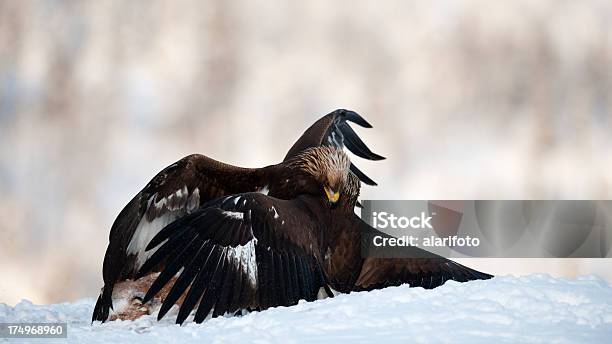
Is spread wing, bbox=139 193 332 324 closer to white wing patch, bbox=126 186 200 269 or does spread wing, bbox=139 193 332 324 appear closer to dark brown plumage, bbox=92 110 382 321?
dark brown plumage, bbox=92 110 382 321

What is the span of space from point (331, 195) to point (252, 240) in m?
1.04

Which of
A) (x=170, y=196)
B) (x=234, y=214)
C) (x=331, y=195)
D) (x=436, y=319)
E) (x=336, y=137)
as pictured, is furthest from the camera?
(x=336, y=137)

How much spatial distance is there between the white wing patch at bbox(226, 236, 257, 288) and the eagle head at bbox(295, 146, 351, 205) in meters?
1.07

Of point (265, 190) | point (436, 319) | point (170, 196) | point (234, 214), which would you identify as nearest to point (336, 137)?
point (265, 190)

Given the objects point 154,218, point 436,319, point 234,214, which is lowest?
point 436,319

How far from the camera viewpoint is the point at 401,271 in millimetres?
6590

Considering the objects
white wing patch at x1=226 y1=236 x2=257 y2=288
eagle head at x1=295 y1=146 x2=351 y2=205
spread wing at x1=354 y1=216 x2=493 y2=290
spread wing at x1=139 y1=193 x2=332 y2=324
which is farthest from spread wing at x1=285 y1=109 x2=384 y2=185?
white wing patch at x1=226 y1=236 x2=257 y2=288

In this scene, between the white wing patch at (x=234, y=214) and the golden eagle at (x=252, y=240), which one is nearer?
the golden eagle at (x=252, y=240)

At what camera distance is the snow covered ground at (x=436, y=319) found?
4105mm

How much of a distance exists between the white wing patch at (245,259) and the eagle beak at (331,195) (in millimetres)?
1041

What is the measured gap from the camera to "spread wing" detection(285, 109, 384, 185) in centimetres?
753

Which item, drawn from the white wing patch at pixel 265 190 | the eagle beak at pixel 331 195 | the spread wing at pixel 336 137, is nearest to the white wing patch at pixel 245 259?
the eagle beak at pixel 331 195

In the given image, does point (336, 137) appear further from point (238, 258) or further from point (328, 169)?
point (238, 258)

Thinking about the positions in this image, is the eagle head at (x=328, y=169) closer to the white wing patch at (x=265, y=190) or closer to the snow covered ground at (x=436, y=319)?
the white wing patch at (x=265, y=190)
